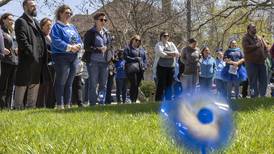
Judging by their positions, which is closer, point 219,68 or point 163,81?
point 163,81

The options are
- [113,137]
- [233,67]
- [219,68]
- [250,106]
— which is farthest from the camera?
[219,68]

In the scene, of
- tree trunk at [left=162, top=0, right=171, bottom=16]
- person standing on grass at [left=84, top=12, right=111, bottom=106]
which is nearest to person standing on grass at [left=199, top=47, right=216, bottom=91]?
person standing on grass at [left=84, top=12, right=111, bottom=106]

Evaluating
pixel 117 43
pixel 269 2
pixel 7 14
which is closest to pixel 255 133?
pixel 7 14

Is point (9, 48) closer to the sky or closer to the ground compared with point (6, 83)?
closer to the sky

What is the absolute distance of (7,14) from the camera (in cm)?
912

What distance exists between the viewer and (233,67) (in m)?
13.0

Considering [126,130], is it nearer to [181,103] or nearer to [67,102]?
[181,103]

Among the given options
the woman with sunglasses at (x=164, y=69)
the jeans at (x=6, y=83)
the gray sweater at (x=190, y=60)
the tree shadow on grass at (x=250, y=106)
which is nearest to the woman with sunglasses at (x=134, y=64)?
the woman with sunglasses at (x=164, y=69)

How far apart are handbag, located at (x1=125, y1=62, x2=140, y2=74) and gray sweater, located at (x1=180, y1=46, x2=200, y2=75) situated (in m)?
1.14

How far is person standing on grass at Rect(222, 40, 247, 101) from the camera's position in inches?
513

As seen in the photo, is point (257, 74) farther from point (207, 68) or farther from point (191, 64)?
point (207, 68)

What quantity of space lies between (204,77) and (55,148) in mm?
10625

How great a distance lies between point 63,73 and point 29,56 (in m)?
0.65

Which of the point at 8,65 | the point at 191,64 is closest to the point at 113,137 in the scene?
the point at 8,65
